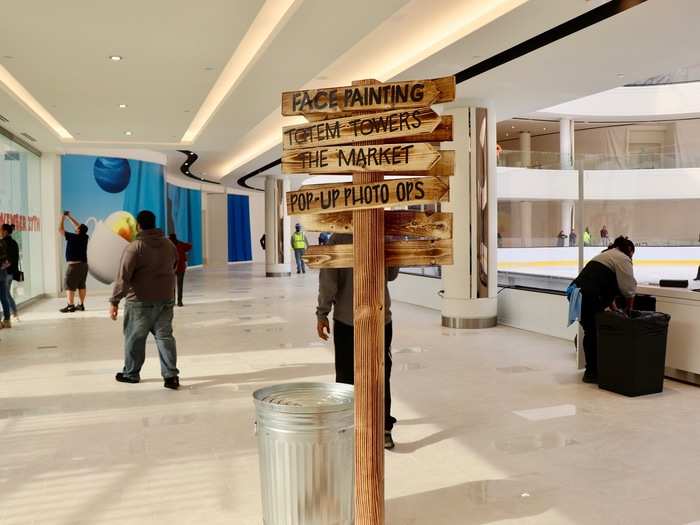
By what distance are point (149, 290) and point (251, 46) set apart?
310 cm

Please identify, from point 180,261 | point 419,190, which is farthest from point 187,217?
point 419,190

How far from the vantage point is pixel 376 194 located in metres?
2.88

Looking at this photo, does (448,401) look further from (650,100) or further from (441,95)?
(650,100)

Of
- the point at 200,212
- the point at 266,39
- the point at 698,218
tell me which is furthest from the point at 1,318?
the point at 200,212

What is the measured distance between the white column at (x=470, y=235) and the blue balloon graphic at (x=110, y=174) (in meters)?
9.31

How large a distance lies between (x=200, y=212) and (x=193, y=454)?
26.9 m

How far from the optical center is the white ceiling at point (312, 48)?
19.5ft

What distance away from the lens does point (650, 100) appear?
2567cm

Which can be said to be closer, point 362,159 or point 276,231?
point 362,159

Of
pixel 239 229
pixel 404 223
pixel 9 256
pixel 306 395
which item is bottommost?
pixel 306 395

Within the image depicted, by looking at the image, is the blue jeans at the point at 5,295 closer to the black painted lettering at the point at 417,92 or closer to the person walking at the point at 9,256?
the person walking at the point at 9,256

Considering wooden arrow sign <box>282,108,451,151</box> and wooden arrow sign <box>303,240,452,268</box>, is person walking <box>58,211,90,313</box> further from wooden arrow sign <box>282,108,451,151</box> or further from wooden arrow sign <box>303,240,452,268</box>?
wooden arrow sign <box>303,240,452,268</box>

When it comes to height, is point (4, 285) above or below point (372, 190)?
below

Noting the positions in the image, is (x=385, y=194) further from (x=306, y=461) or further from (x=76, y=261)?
(x=76, y=261)
